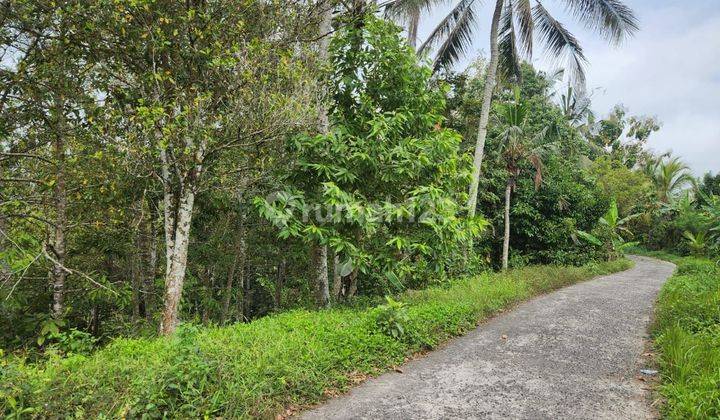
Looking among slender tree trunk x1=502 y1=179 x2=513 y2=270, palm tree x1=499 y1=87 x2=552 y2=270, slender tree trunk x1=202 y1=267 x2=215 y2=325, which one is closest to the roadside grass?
slender tree trunk x1=502 y1=179 x2=513 y2=270

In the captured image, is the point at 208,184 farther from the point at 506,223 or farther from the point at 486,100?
the point at 506,223

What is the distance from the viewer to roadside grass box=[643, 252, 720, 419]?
3.44 m

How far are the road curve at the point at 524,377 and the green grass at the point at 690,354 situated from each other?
27 cm

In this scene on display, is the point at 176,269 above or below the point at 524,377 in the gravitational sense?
above

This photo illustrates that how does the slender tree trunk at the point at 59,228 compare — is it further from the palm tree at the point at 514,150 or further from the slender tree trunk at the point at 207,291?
the palm tree at the point at 514,150

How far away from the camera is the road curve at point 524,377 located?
12.2ft

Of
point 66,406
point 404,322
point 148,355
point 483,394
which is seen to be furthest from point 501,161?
point 66,406

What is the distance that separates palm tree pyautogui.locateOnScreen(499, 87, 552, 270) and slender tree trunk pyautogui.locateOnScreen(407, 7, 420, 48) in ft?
12.2

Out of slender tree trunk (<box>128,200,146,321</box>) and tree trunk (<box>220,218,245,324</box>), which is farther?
tree trunk (<box>220,218,245,324</box>)

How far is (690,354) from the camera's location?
432 centimetres

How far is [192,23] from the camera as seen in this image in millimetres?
5043

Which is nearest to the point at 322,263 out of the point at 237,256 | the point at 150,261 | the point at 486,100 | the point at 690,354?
the point at 237,256

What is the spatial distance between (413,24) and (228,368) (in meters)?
9.31

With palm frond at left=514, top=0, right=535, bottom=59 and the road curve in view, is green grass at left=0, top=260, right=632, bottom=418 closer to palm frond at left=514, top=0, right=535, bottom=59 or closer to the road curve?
the road curve
